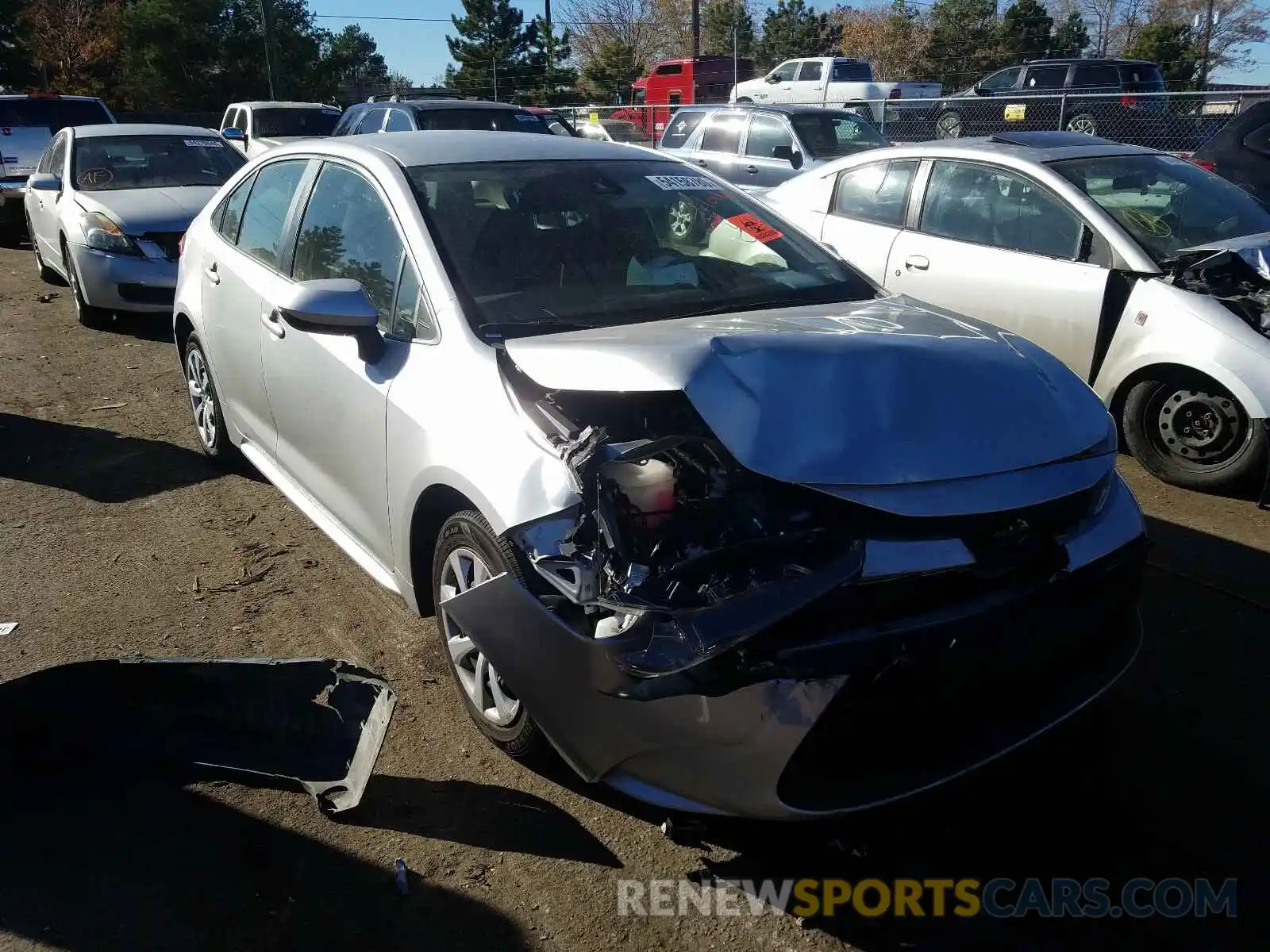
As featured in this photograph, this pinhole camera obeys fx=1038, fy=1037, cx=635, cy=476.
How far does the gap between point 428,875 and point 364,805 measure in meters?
0.38

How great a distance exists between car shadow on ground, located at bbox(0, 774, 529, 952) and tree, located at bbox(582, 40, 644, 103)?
4830cm

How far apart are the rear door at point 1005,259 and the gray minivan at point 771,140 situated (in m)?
6.67

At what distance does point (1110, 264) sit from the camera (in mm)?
5492

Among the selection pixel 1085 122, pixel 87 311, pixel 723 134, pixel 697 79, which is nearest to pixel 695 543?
pixel 87 311

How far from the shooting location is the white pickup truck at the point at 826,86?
85.4 ft

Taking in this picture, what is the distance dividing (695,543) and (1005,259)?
422cm

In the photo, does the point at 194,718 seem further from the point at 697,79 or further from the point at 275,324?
the point at 697,79

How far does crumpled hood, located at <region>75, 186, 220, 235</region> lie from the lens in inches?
349

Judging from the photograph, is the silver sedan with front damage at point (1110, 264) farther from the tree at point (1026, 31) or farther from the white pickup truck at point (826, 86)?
the tree at point (1026, 31)

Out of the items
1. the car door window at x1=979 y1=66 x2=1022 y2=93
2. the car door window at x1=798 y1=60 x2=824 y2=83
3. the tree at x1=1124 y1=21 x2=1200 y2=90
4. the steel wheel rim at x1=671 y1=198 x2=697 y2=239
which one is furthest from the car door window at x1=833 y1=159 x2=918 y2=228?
the tree at x1=1124 y1=21 x2=1200 y2=90

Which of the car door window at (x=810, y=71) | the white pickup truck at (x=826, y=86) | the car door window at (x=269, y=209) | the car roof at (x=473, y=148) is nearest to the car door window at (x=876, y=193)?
the car roof at (x=473, y=148)

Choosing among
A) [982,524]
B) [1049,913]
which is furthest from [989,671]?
[1049,913]

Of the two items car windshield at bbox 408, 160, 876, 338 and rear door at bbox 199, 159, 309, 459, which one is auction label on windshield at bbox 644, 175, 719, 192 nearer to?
car windshield at bbox 408, 160, 876, 338
